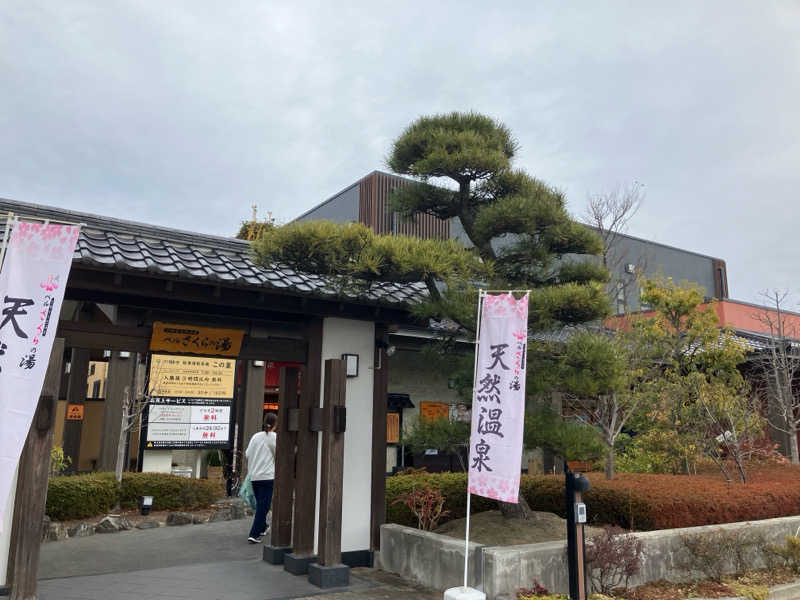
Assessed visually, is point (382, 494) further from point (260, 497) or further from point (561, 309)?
point (561, 309)

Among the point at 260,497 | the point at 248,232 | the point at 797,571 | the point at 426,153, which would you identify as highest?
the point at 248,232

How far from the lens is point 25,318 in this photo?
489 centimetres

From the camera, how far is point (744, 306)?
24.0 metres

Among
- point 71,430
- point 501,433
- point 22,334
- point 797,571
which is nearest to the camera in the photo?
point 22,334

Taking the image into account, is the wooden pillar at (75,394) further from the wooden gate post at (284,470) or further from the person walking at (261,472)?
the wooden gate post at (284,470)

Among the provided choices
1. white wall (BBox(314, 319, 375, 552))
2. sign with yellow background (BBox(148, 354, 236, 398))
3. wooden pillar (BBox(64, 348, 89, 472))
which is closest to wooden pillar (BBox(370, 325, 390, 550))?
white wall (BBox(314, 319, 375, 552))

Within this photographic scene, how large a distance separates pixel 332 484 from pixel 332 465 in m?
0.20

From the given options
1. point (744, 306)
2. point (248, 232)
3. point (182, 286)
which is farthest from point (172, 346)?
point (744, 306)

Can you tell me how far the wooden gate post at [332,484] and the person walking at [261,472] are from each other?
188cm

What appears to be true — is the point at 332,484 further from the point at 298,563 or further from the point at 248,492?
the point at 248,492

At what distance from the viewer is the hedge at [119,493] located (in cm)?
940

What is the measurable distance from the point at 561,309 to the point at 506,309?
2.97ft

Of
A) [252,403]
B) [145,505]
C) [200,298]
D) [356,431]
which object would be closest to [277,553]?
[356,431]

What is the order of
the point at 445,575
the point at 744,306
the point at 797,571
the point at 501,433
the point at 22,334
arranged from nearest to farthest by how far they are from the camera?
the point at 22,334, the point at 501,433, the point at 445,575, the point at 797,571, the point at 744,306
